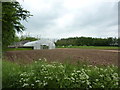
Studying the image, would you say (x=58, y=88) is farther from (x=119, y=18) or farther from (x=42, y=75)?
(x=119, y=18)

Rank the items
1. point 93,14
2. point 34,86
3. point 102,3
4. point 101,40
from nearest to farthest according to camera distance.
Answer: point 34,86
point 102,3
point 93,14
point 101,40

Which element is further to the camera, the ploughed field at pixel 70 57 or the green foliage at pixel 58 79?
the ploughed field at pixel 70 57

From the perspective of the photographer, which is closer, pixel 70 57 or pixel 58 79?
pixel 58 79

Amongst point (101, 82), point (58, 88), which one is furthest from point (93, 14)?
point (58, 88)

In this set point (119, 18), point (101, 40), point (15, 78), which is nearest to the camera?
point (15, 78)

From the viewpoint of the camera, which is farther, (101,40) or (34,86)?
(101,40)

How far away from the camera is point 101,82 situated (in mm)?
2109

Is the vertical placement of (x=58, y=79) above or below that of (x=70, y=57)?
below

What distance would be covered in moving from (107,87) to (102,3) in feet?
9.69

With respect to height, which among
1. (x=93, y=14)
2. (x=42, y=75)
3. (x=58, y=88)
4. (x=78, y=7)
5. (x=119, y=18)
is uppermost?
(x=78, y=7)

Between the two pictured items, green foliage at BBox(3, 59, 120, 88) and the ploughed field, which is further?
the ploughed field

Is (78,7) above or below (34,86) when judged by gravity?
above

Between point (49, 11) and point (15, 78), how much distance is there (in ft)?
10.8

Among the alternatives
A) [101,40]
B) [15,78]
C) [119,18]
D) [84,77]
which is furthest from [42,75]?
[101,40]
